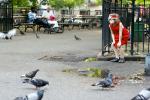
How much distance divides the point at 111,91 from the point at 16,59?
7.53 m

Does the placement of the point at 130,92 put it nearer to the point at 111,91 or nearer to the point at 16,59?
the point at 111,91

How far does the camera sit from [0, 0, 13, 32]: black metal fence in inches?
1340

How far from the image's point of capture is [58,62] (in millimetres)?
19484

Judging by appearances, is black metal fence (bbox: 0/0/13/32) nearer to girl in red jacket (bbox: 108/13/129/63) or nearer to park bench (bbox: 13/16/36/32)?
park bench (bbox: 13/16/36/32)

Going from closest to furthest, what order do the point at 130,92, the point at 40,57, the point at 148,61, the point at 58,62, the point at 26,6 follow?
1. the point at 130,92
2. the point at 148,61
3. the point at 58,62
4. the point at 40,57
5. the point at 26,6

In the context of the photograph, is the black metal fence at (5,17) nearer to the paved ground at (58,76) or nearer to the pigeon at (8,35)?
the pigeon at (8,35)

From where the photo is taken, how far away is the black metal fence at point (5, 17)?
34037 millimetres

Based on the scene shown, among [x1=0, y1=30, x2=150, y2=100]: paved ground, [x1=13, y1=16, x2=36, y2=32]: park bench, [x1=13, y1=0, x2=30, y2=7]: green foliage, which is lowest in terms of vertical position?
[x1=0, y1=30, x2=150, y2=100]: paved ground

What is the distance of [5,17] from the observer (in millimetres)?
34344

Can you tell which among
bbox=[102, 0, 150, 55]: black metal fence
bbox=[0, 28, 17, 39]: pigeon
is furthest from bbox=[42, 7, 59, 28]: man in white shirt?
bbox=[102, 0, 150, 55]: black metal fence

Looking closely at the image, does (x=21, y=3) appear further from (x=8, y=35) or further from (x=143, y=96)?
(x=143, y=96)

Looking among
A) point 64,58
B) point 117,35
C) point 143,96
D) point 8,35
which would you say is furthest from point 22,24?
point 143,96

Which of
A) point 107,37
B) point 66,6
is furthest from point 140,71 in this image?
point 66,6

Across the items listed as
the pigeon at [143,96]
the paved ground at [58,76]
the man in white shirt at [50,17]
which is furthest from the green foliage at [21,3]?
the pigeon at [143,96]
